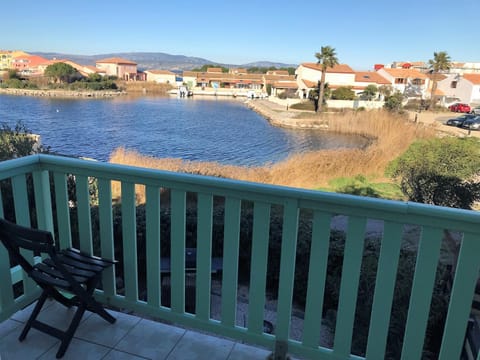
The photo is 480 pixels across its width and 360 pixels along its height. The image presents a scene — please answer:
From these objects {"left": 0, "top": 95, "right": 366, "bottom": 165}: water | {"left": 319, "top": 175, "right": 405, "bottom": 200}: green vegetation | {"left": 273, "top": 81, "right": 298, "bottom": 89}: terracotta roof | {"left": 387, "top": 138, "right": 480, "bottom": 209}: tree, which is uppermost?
{"left": 273, "top": 81, "right": 298, "bottom": 89}: terracotta roof

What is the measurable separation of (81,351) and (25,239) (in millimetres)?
640

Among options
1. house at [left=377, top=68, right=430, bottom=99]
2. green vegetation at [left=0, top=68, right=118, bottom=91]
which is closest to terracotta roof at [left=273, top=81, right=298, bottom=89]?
house at [left=377, top=68, right=430, bottom=99]

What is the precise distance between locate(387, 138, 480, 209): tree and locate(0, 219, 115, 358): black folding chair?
242 inches

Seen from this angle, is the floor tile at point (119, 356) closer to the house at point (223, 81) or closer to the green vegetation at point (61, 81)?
the green vegetation at point (61, 81)

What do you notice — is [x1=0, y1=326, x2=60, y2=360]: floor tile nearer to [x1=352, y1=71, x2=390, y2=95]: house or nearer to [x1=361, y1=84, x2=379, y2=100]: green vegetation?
[x1=361, y1=84, x2=379, y2=100]: green vegetation

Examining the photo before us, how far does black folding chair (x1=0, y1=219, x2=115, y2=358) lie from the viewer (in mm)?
1460

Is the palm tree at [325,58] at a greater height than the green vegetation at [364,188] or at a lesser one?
greater

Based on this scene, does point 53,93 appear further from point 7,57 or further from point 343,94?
point 7,57

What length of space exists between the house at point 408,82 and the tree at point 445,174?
47.9 meters

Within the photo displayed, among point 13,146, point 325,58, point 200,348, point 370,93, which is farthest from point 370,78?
point 200,348

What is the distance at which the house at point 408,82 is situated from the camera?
168 ft

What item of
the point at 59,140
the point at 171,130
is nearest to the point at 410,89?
the point at 171,130

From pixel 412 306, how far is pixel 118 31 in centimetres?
5330

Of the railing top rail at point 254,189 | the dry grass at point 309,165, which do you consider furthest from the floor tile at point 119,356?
the dry grass at point 309,165
